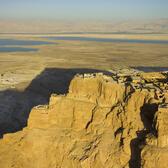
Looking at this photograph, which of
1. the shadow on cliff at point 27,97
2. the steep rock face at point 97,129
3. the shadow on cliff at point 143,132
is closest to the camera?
the shadow on cliff at point 143,132

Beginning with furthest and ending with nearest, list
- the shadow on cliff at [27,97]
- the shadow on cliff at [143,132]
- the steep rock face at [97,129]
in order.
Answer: the shadow on cliff at [27,97] < the steep rock face at [97,129] < the shadow on cliff at [143,132]

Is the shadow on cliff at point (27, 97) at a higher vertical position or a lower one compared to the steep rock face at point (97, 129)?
lower

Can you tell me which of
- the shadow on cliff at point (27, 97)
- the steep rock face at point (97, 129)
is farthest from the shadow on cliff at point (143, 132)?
the shadow on cliff at point (27, 97)

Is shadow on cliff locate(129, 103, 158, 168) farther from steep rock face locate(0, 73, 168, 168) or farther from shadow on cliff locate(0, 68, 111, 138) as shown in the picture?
shadow on cliff locate(0, 68, 111, 138)

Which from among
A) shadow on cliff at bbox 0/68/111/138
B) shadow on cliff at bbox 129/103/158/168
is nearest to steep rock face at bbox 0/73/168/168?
shadow on cliff at bbox 129/103/158/168

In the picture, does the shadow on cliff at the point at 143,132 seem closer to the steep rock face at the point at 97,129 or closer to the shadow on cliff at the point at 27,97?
the steep rock face at the point at 97,129

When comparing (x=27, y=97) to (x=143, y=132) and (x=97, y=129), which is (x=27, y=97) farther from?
(x=143, y=132)
